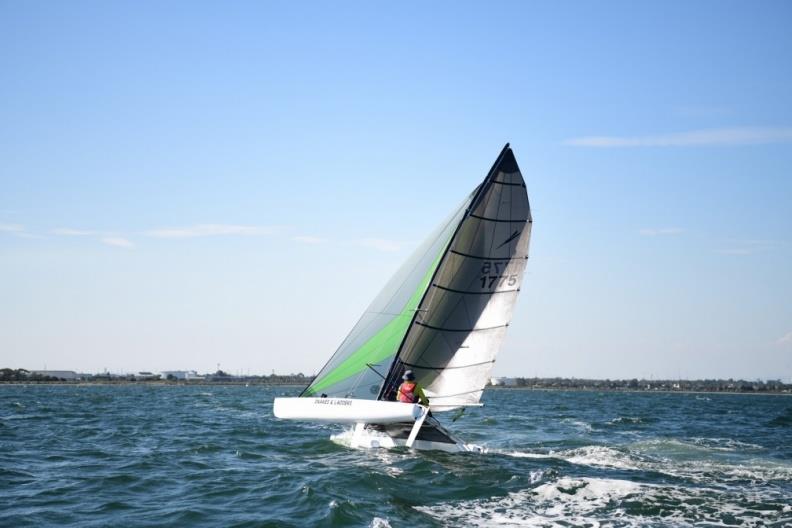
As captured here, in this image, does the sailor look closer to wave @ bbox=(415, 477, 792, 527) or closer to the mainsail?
the mainsail

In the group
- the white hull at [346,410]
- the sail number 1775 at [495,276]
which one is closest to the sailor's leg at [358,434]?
the white hull at [346,410]

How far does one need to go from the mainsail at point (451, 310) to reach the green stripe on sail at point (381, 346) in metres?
0.03

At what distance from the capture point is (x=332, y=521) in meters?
14.2

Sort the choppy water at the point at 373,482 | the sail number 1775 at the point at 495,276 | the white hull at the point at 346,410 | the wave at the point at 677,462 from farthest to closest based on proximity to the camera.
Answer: the sail number 1775 at the point at 495,276
the white hull at the point at 346,410
the wave at the point at 677,462
the choppy water at the point at 373,482

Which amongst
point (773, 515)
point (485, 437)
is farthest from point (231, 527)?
point (485, 437)

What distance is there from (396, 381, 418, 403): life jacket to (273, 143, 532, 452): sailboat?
2.07 ft

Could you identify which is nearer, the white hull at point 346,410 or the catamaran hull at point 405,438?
the white hull at point 346,410

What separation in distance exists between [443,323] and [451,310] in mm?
434

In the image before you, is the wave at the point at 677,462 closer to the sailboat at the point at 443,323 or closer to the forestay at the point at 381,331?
the sailboat at the point at 443,323

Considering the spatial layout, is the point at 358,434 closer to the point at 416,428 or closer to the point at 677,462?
the point at 416,428

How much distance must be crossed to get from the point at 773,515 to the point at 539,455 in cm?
939

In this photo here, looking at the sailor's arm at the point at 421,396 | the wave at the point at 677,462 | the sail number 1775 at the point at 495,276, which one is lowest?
the wave at the point at 677,462

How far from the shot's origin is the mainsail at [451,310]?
22.8 metres

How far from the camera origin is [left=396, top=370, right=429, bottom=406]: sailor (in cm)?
2209
